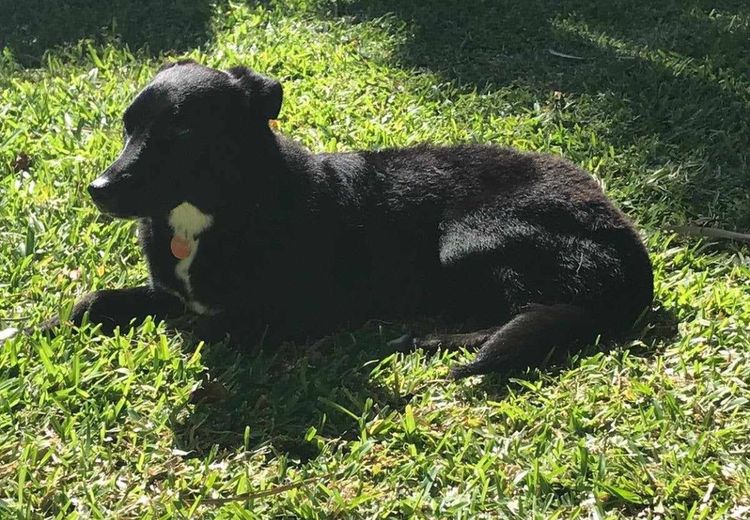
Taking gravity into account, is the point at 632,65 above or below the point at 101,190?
below

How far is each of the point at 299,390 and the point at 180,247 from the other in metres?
0.79

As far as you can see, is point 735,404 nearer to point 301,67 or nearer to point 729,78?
point 729,78

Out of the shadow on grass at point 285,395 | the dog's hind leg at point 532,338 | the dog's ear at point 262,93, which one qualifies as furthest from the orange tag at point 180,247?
the dog's hind leg at point 532,338

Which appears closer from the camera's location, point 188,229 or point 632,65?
point 188,229

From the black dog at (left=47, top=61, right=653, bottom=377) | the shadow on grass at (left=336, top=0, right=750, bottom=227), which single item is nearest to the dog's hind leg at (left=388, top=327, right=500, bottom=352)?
the black dog at (left=47, top=61, right=653, bottom=377)

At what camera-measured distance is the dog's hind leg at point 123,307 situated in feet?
10.9

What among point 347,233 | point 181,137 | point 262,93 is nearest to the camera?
point 181,137

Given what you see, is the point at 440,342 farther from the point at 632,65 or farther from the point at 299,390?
the point at 632,65

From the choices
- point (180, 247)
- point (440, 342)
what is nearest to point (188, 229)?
point (180, 247)

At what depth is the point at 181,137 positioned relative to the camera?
3.06 m

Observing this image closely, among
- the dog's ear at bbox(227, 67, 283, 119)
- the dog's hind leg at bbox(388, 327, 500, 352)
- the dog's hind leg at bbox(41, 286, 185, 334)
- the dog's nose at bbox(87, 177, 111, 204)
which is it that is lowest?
the dog's hind leg at bbox(388, 327, 500, 352)

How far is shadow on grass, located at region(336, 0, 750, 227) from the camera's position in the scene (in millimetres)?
4559

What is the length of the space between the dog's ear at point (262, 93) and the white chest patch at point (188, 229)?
18.1 inches

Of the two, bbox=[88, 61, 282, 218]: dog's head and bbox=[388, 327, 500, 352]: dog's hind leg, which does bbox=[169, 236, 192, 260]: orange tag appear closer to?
bbox=[88, 61, 282, 218]: dog's head
